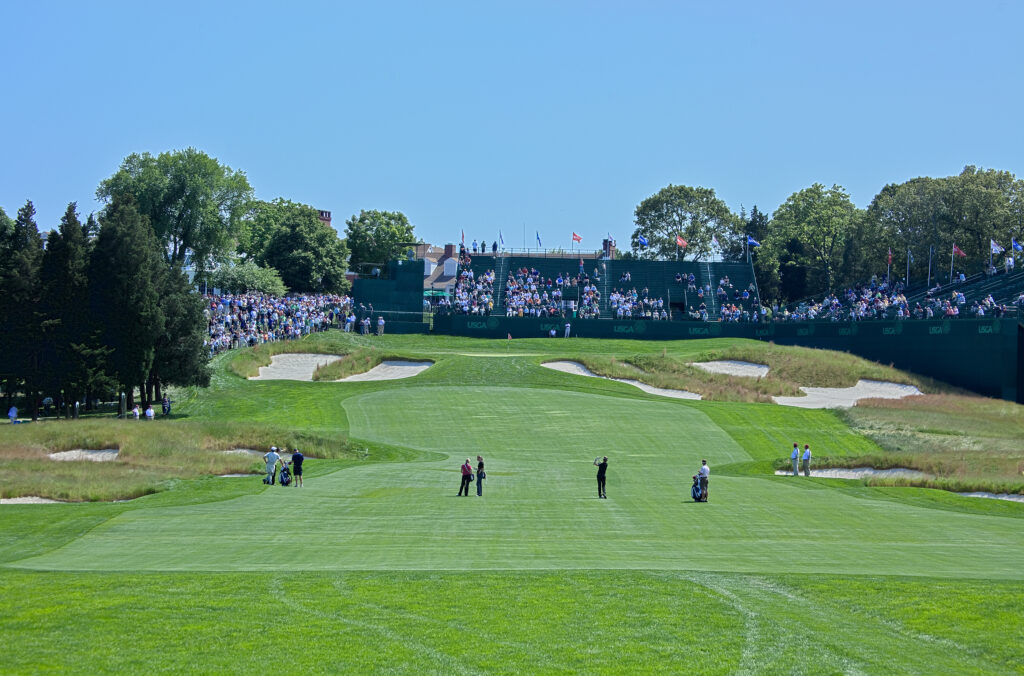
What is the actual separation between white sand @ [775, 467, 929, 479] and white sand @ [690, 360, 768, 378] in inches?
1100

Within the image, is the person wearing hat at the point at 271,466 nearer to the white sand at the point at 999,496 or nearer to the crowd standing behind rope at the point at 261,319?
the white sand at the point at 999,496

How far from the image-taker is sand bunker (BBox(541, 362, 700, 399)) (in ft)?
230

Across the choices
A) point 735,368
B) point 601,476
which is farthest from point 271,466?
point 735,368

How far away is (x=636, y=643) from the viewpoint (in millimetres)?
19828

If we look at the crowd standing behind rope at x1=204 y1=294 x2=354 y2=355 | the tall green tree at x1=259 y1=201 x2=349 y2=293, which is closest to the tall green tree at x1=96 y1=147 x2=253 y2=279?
the tall green tree at x1=259 y1=201 x2=349 y2=293

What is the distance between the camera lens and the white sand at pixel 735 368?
250 feet

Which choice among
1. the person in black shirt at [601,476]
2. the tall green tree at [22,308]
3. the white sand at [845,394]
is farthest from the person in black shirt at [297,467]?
the white sand at [845,394]

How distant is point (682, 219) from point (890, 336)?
5619 centimetres

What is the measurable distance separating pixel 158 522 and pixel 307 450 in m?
17.0

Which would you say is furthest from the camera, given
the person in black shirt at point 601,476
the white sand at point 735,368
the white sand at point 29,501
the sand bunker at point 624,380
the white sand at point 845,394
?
the white sand at point 735,368

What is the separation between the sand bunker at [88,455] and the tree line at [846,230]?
70.3 m

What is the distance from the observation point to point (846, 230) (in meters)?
122

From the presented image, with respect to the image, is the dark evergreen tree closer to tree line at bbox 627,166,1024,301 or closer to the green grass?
the green grass

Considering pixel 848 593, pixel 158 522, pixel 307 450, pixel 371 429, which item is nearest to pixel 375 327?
pixel 371 429
